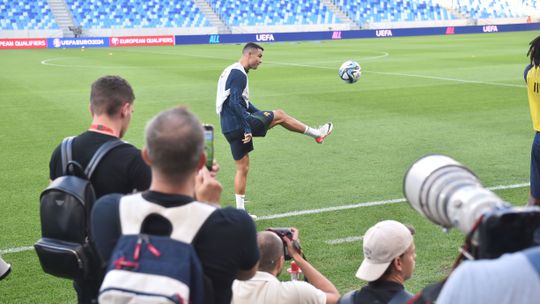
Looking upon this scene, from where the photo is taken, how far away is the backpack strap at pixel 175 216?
2.65 m

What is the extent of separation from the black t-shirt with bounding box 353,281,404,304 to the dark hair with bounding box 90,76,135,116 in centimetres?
167

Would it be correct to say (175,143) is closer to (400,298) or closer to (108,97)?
(108,97)

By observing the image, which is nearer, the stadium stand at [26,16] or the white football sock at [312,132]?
the white football sock at [312,132]

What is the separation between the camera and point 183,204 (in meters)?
2.68

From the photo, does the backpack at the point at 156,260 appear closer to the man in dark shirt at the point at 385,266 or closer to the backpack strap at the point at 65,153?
the man in dark shirt at the point at 385,266

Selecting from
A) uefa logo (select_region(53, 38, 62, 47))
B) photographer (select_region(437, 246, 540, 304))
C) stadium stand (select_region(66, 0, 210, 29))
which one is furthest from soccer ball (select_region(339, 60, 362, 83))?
stadium stand (select_region(66, 0, 210, 29))

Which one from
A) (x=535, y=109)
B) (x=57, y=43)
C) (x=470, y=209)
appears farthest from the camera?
(x=57, y=43)

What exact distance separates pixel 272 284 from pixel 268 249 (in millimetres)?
193

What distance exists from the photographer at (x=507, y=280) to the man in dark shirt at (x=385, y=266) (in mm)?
1637

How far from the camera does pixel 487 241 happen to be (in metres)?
1.97

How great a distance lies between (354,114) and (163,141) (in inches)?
493

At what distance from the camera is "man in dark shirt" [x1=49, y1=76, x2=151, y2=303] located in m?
3.72

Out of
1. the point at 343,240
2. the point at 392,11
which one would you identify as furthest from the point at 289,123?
the point at 392,11

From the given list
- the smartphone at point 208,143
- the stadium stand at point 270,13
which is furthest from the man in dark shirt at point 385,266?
the stadium stand at point 270,13
